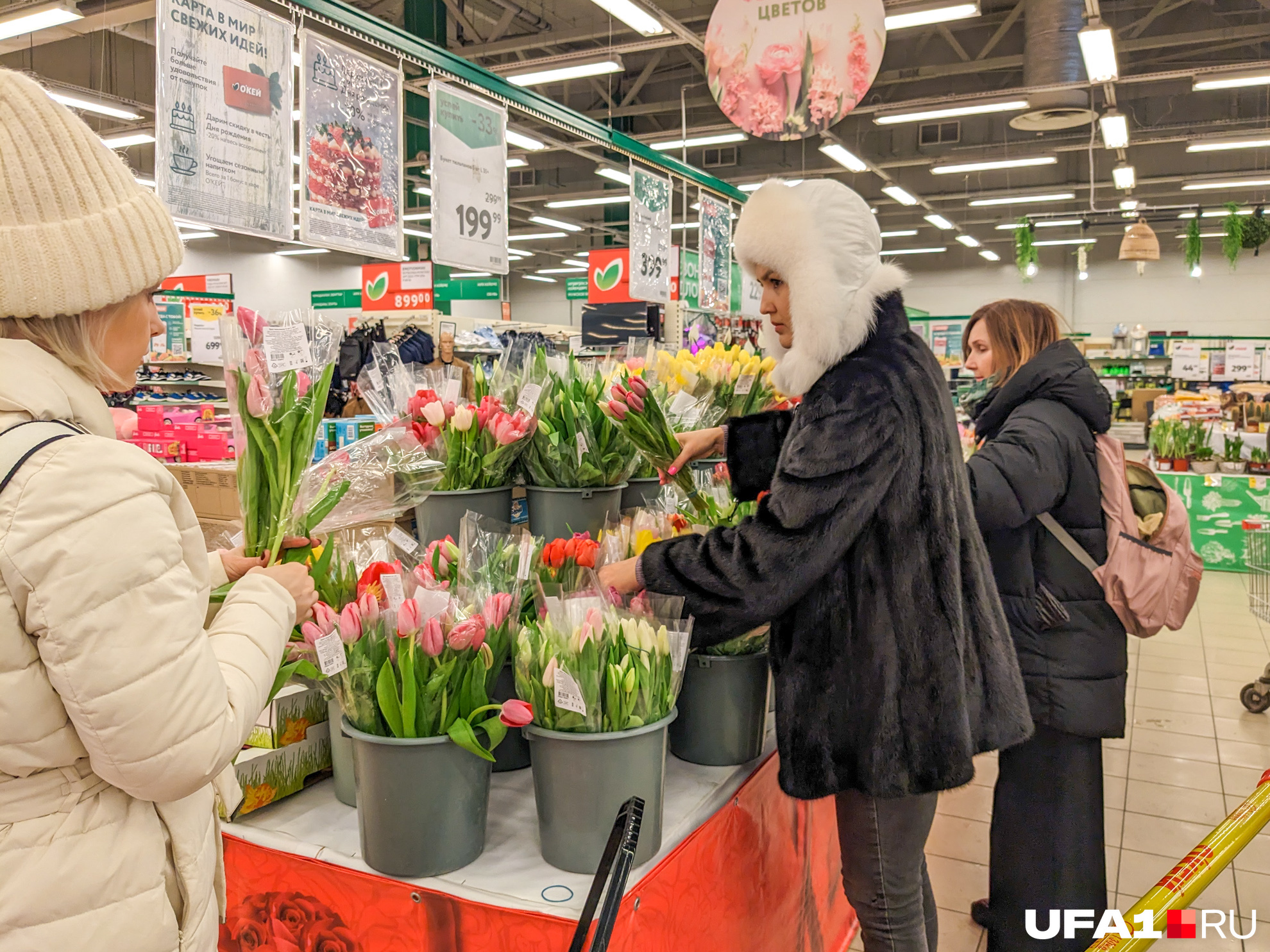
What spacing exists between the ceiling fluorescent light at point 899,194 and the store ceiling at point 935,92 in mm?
119

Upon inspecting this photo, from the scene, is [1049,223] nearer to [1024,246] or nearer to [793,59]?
[1024,246]

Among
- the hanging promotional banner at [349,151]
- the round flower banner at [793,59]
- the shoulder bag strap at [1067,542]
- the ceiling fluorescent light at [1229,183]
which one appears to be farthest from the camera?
the ceiling fluorescent light at [1229,183]

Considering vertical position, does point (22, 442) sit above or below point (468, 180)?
below

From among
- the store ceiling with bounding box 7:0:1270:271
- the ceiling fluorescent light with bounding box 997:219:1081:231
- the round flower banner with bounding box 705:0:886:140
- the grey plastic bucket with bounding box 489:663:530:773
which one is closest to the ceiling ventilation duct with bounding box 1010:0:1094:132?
the store ceiling with bounding box 7:0:1270:271

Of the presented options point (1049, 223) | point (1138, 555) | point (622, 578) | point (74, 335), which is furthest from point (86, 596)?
point (1049, 223)

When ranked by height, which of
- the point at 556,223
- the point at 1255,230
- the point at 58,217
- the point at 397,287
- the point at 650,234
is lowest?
the point at 58,217

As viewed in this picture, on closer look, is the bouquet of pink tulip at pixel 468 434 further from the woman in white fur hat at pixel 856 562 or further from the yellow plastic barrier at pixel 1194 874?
the yellow plastic barrier at pixel 1194 874

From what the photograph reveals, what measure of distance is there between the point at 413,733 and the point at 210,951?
1.25 ft

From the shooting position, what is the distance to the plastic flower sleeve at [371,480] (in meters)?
1.78

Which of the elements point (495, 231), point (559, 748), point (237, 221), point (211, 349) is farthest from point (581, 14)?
point (559, 748)

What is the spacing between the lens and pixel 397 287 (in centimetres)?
1108

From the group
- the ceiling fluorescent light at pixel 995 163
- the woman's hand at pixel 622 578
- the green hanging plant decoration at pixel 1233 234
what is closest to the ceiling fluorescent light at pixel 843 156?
the ceiling fluorescent light at pixel 995 163

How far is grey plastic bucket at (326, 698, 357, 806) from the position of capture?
1.68 meters

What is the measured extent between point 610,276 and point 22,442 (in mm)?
9612
